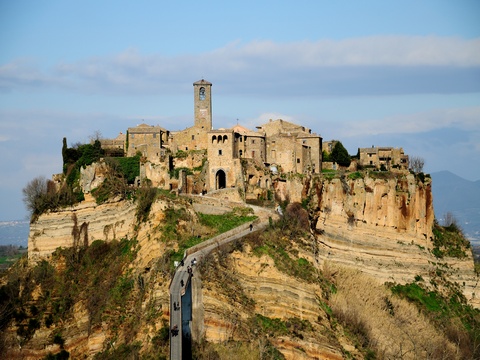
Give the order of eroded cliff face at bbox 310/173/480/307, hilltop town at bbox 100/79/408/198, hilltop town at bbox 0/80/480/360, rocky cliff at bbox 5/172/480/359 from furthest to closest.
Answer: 1. eroded cliff face at bbox 310/173/480/307
2. hilltop town at bbox 100/79/408/198
3. hilltop town at bbox 0/80/480/360
4. rocky cliff at bbox 5/172/480/359

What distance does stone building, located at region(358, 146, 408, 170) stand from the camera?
7494 centimetres

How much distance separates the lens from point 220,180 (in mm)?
65562

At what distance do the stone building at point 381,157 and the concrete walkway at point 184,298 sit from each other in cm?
2370

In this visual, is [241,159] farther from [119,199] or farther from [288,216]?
[119,199]

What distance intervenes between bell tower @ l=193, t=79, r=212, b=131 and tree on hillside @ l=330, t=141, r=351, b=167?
12947mm

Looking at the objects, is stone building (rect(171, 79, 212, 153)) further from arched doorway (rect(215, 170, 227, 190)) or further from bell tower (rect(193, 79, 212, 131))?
arched doorway (rect(215, 170, 227, 190))

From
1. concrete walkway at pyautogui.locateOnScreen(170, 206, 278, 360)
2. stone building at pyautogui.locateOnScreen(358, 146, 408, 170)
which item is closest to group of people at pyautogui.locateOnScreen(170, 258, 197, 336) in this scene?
concrete walkway at pyautogui.locateOnScreen(170, 206, 278, 360)

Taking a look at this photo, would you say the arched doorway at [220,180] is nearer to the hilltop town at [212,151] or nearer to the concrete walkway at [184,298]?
the hilltop town at [212,151]

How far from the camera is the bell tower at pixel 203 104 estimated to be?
67.9m

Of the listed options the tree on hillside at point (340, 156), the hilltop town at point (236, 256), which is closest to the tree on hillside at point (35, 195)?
the hilltop town at point (236, 256)

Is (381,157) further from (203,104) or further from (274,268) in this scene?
(274,268)

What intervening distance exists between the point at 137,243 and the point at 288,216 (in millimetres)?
12641

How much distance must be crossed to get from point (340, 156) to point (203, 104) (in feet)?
46.4

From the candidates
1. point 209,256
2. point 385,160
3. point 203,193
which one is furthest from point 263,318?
point 385,160
